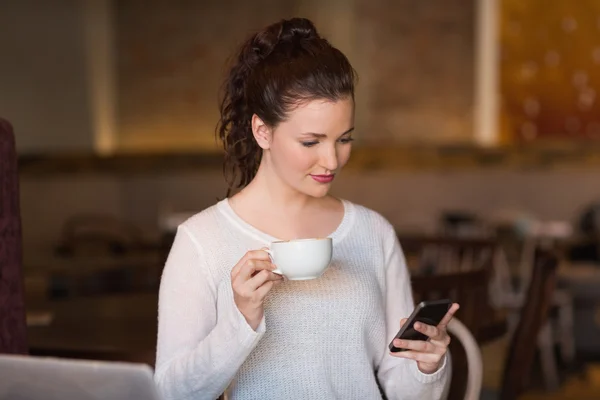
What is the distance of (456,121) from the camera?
7355 mm

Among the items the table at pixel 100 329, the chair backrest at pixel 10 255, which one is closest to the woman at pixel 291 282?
the chair backrest at pixel 10 255

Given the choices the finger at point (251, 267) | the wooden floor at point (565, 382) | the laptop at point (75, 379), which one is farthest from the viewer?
the wooden floor at point (565, 382)

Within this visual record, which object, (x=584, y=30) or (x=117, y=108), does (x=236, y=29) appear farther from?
(x=584, y=30)

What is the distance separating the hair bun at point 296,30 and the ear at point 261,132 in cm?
16

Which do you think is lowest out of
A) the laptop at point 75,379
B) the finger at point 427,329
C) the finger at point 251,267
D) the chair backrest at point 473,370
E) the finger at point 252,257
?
the chair backrest at point 473,370

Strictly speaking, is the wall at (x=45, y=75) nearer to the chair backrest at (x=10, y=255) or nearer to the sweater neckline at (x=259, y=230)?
the chair backrest at (x=10, y=255)

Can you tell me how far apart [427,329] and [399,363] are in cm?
30

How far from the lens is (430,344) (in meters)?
1.61

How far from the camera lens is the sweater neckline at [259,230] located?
5.87 ft

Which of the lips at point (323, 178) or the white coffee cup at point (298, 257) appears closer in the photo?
the white coffee cup at point (298, 257)

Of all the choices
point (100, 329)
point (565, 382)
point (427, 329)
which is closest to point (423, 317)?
point (427, 329)

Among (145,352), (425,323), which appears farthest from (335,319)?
(145,352)

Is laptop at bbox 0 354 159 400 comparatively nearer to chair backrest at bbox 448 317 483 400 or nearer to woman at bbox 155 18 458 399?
woman at bbox 155 18 458 399

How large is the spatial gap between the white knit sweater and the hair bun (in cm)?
34
